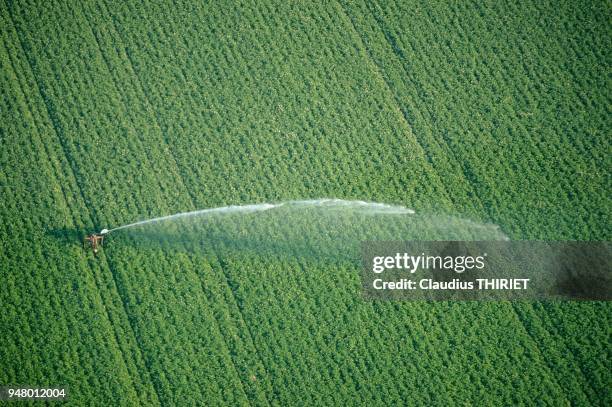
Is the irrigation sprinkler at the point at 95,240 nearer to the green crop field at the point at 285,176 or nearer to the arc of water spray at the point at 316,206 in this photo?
the green crop field at the point at 285,176

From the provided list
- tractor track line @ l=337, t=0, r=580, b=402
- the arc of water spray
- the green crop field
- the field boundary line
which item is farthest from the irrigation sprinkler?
tractor track line @ l=337, t=0, r=580, b=402

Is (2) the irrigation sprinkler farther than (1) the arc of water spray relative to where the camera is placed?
No

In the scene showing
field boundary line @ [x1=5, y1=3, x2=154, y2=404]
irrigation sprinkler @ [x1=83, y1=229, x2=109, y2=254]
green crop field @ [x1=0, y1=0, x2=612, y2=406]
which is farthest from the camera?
irrigation sprinkler @ [x1=83, y1=229, x2=109, y2=254]

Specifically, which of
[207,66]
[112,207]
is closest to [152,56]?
[207,66]

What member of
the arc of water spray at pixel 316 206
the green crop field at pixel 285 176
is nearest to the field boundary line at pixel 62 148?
the green crop field at pixel 285 176

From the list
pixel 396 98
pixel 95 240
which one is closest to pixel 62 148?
pixel 95 240

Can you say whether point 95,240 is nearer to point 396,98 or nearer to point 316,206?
point 316,206

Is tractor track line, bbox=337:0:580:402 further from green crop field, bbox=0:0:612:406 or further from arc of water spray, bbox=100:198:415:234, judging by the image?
arc of water spray, bbox=100:198:415:234

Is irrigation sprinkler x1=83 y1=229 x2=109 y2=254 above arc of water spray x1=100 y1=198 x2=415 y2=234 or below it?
above
